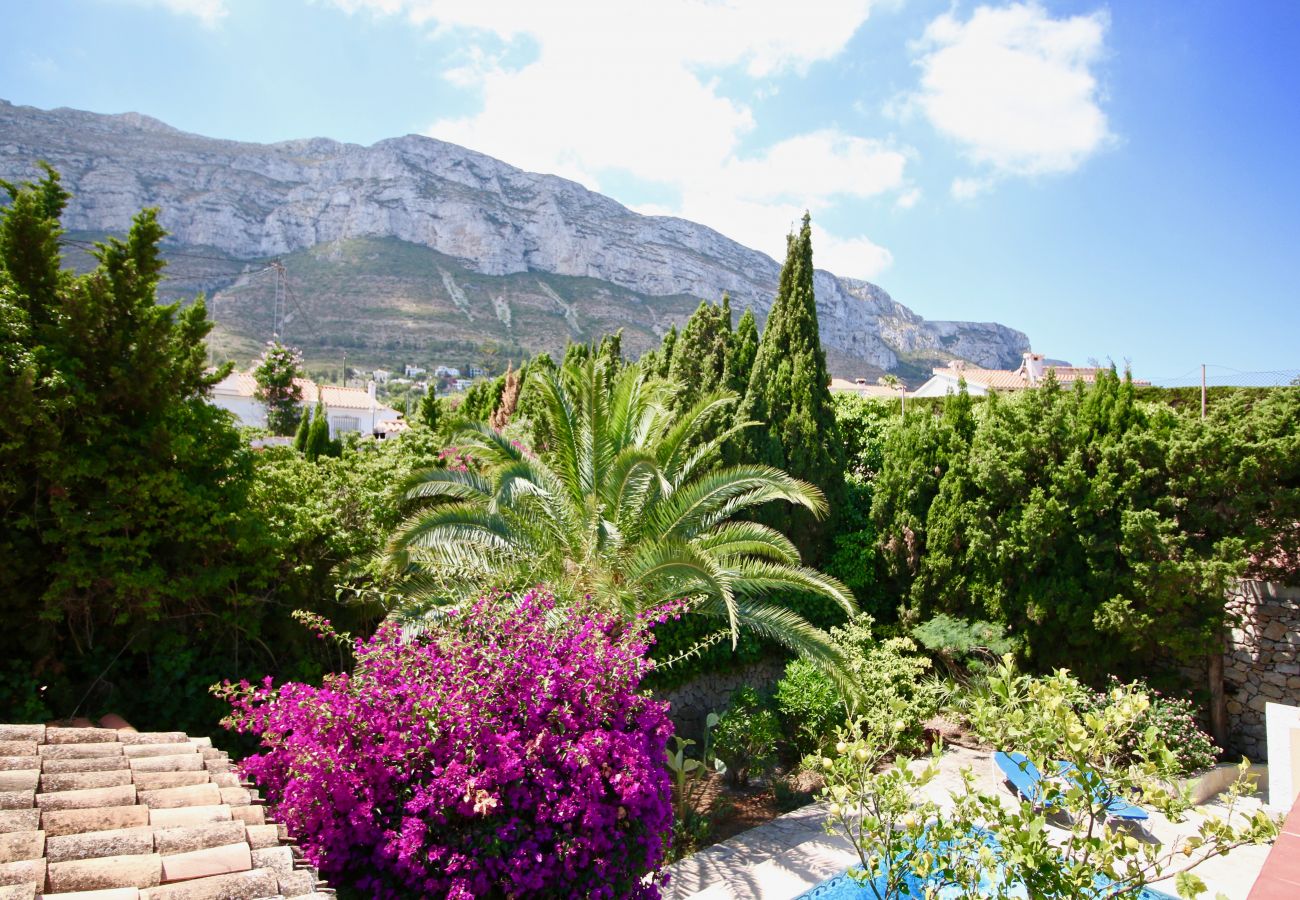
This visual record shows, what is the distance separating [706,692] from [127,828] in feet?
20.6

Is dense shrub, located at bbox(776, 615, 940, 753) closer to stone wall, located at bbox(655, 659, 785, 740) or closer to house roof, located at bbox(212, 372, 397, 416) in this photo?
stone wall, located at bbox(655, 659, 785, 740)

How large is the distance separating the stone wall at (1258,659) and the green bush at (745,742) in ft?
18.6

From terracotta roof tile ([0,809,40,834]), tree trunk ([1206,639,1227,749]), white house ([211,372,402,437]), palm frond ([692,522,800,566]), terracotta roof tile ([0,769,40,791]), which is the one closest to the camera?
terracotta roof tile ([0,809,40,834])

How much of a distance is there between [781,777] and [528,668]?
441 centimetres

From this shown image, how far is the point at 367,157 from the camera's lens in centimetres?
10344

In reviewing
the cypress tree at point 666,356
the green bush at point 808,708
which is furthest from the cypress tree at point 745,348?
the green bush at point 808,708

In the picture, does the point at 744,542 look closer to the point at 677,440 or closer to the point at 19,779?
the point at 677,440

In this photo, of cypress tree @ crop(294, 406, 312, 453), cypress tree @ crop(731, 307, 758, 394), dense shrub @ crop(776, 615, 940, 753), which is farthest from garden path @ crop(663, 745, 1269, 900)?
cypress tree @ crop(294, 406, 312, 453)

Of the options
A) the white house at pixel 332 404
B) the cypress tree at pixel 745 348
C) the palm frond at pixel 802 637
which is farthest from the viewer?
the white house at pixel 332 404

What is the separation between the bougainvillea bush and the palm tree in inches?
73.4

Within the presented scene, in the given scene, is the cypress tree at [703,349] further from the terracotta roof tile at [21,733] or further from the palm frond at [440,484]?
the terracotta roof tile at [21,733]

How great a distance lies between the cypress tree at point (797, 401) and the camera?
9.55m

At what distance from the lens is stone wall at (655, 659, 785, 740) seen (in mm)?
7801

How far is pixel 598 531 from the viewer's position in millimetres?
6375
